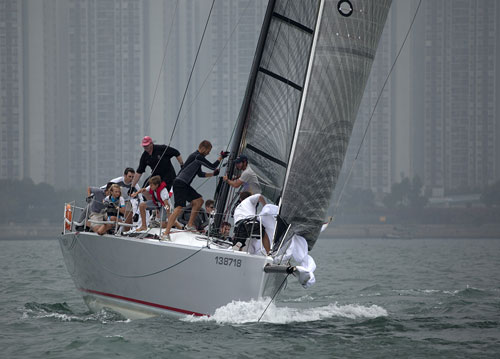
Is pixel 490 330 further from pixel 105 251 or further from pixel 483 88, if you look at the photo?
pixel 483 88

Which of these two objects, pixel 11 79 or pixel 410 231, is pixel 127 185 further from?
pixel 11 79

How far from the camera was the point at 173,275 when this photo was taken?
8430 mm

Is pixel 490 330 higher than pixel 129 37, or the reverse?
pixel 129 37

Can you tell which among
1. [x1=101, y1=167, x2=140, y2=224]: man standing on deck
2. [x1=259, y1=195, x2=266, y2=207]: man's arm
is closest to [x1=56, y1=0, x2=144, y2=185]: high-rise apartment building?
[x1=101, y1=167, x2=140, y2=224]: man standing on deck

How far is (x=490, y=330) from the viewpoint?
910 centimetres

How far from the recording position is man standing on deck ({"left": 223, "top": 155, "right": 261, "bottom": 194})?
9062 millimetres

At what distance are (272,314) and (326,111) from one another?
212 centimetres

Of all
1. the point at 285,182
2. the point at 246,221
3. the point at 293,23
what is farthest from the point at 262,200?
the point at 293,23

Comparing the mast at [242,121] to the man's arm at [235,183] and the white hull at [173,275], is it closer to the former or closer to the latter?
the man's arm at [235,183]

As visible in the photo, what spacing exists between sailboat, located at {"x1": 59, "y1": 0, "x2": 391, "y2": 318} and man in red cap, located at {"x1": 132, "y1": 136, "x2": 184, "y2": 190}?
760mm

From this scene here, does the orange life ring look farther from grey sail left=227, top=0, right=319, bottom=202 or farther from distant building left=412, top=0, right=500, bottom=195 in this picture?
distant building left=412, top=0, right=500, bottom=195

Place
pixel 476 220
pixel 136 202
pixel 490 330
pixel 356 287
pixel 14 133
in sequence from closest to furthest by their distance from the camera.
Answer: pixel 490 330 < pixel 136 202 < pixel 356 287 < pixel 476 220 < pixel 14 133

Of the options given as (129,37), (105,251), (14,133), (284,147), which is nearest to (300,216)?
(284,147)

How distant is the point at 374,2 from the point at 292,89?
1347mm
